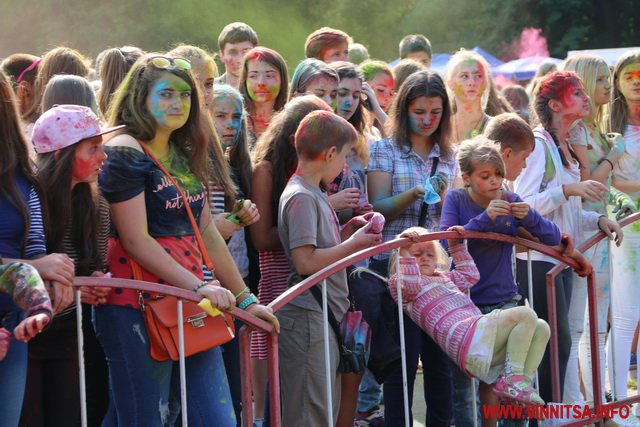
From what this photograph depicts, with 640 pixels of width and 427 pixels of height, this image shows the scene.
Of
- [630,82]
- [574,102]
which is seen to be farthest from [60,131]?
[630,82]

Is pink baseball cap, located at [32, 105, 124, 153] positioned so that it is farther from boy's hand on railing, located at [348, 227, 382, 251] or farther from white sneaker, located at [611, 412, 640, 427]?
white sneaker, located at [611, 412, 640, 427]

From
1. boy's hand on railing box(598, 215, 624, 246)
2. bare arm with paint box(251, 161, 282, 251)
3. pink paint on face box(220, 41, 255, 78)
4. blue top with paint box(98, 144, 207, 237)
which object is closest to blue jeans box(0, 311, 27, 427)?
blue top with paint box(98, 144, 207, 237)

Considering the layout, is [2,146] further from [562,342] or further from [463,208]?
[562,342]

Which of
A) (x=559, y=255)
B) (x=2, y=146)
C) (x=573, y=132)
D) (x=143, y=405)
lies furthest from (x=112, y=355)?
(x=573, y=132)

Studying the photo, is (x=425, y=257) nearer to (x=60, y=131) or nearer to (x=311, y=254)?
(x=311, y=254)

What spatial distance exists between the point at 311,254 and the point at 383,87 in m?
2.93

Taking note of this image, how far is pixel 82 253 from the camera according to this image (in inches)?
146

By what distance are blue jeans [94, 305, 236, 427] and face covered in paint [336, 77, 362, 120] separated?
7.25 ft

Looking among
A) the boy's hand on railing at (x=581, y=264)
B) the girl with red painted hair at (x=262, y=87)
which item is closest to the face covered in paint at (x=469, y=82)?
the girl with red painted hair at (x=262, y=87)

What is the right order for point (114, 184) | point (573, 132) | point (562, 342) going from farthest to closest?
1. point (573, 132)
2. point (562, 342)
3. point (114, 184)

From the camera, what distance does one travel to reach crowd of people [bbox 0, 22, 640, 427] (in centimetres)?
363

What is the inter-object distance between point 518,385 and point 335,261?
3.16 feet

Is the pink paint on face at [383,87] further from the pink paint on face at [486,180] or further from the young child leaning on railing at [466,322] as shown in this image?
the young child leaning on railing at [466,322]

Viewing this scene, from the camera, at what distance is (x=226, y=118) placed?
16.0 feet
